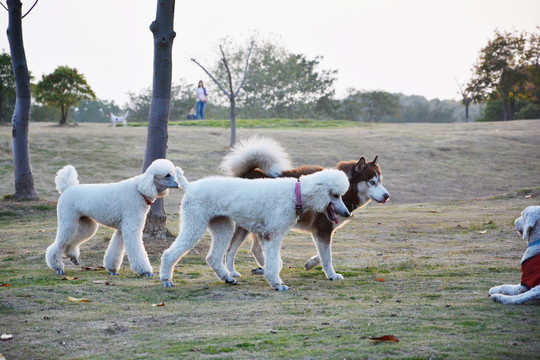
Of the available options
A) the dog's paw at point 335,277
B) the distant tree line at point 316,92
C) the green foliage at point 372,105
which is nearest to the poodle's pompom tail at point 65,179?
the dog's paw at point 335,277

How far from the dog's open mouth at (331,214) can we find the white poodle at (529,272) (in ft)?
6.47

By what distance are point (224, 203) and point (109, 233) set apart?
5.20 meters

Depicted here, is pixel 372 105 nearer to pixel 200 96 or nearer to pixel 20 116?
pixel 200 96

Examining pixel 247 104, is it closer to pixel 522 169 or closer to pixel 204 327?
pixel 522 169

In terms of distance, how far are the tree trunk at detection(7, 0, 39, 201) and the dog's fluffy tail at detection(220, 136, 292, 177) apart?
8.99 metres

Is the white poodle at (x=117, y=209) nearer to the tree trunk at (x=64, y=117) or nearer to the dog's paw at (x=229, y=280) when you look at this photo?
the dog's paw at (x=229, y=280)

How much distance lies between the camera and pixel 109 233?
1152cm

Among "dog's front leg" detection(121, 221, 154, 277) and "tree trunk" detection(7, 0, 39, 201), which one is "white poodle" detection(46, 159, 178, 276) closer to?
"dog's front leg" detection(121, 221, 154, 277)

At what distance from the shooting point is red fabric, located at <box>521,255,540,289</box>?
577 cm

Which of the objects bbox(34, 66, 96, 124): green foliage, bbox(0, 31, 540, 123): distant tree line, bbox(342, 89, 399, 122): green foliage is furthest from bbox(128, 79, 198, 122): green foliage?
bbox(34, 66, 96, 124): green foliage

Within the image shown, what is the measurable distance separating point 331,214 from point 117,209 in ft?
9.18

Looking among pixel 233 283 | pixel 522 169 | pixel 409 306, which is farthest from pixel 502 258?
pixel 522 169

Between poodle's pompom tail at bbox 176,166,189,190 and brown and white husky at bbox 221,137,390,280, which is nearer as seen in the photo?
poodle's pompom tail at bbox 176,166,189,190

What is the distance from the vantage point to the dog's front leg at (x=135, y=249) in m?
7.82
